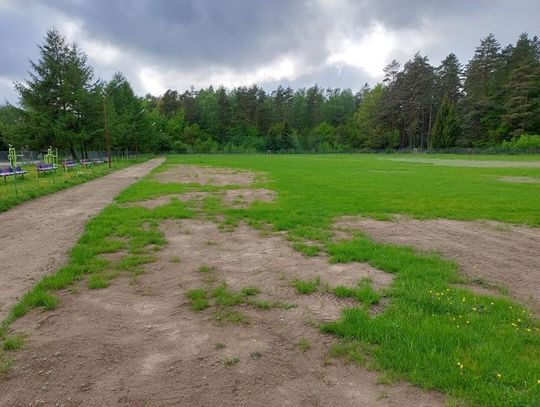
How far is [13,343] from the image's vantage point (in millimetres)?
3613

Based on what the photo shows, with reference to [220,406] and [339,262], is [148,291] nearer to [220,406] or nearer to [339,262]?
[220,406]

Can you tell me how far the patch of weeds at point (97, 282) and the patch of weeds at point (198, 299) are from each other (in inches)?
49.0

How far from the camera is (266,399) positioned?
112 inches

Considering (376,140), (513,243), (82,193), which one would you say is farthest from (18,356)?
(376,140)

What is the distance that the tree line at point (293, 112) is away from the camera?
36875 mm

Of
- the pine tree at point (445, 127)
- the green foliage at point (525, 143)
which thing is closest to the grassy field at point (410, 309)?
the green foliage at point (525, 143)

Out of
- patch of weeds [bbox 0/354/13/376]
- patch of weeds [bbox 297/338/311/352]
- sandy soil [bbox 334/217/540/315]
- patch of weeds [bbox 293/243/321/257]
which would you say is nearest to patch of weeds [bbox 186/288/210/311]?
patch of weeds [bbox 297/338/311/352]

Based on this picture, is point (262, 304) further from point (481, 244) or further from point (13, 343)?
point (481, 244)

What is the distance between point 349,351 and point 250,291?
1794 mm

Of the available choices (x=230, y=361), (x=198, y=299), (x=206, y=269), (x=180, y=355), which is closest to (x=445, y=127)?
(x=206, y=269)

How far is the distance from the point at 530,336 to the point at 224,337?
298 centimetres

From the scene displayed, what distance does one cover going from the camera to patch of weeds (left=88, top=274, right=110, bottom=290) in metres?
5.13

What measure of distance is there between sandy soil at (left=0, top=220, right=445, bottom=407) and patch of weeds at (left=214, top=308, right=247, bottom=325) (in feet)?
0.23

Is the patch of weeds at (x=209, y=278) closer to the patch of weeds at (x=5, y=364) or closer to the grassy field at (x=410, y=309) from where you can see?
the grassy field at (x=410, y=309)
